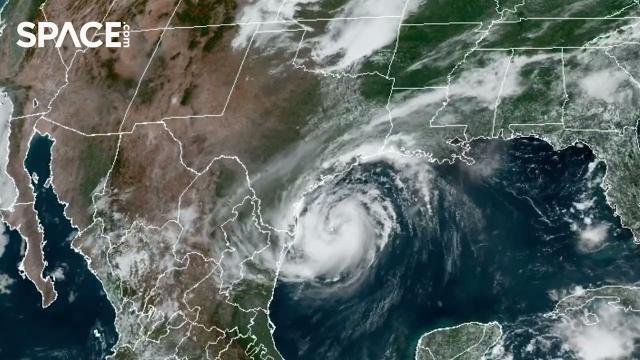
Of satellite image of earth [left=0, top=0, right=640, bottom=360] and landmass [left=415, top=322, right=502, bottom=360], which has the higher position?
satellite image of earth [left=0, top=0, right=640, bottom=360]

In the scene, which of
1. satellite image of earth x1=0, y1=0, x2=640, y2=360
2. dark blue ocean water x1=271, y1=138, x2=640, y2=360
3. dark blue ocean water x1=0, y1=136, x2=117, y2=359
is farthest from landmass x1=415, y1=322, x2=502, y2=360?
dark blue ocean water x1=0, y1=136, x2=117, y2=359

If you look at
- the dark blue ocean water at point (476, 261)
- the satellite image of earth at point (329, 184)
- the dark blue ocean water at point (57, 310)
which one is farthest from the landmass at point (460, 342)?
the dark blue ocean water at point (57, 310)

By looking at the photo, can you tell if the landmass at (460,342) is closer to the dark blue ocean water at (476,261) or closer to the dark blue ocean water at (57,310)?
the dark blue ocean water at (476,261)

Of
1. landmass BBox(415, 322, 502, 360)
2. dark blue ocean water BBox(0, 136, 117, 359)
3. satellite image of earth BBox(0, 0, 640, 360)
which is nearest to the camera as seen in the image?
landmass BBox(415, 322, 502, 360)

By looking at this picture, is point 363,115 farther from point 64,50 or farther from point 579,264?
point 64,50

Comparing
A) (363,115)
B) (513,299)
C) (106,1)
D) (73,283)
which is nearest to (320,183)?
(363,115)

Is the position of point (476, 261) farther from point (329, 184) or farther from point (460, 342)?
point (329, 184)

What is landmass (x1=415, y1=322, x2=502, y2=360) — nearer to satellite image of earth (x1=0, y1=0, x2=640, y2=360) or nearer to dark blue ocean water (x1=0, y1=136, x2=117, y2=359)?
satellite image of earth (x1=0, y1=0, x2=640, y2=360)
